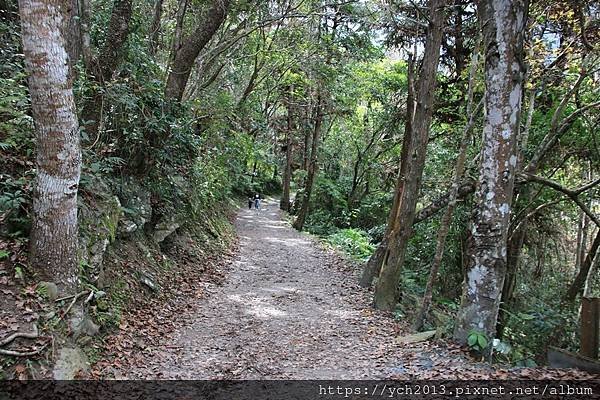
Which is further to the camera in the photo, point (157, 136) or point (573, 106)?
point (573, 106)

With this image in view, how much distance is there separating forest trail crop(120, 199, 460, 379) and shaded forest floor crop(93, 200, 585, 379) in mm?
15

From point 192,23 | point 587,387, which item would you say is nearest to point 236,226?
point 192,23

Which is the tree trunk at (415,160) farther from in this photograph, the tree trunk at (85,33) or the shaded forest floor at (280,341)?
the tree trunk at (85,33)

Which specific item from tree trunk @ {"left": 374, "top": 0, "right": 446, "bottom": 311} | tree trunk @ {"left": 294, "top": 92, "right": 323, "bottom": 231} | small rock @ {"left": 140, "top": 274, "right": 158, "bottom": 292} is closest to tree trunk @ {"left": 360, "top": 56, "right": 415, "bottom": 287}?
tree trunk @ {"left": 374, "top": 0, "right": 446, "bottom": 311}

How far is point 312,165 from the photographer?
19109mm

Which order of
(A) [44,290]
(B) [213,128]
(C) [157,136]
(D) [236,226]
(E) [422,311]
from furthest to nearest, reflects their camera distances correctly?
1. (D) [236,226]
2. (B) [213,128]
3. (C) [157,136]
4. (E) [422,311]
5. (A) [44,290]

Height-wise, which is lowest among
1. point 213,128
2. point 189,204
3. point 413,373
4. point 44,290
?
point 413,373

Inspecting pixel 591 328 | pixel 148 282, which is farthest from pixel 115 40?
pixel 591 328

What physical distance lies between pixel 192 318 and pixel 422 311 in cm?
416

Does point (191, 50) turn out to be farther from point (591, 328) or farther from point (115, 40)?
point (591, 328)

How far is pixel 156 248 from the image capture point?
895 cm

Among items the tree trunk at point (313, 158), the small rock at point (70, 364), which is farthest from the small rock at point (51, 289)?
the tree trunk at point (313, 158)

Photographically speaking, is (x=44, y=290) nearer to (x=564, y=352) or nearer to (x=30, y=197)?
(x=30, y=197)

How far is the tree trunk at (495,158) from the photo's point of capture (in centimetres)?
513
